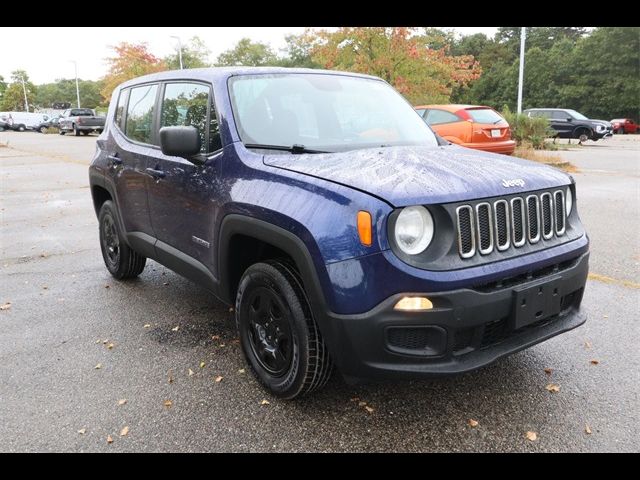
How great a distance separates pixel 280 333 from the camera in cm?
292

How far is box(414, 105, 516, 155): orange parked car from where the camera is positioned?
11.8 m

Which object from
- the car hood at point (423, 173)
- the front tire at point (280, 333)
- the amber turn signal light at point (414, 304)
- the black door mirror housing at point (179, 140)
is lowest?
the front tire at point (280, 333)

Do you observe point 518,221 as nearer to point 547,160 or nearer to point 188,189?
point 188,189

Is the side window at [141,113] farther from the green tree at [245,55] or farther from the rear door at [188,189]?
the green tree at [245,55]

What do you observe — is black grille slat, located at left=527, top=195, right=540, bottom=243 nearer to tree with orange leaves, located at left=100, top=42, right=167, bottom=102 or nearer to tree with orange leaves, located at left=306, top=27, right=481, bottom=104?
tree with orange leaves, located at left=306, top=27, right=481, bottom=104

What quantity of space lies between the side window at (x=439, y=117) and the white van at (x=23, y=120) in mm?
44505

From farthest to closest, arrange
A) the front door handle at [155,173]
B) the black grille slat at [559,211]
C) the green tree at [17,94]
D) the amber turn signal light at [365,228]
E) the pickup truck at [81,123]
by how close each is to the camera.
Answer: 1. the green tree at [17,94]
2. the pickup truck at [81,123]
3. the front door handle at [155,173]
4. the black grille slat at [559,211]
5. the amber turn signal light at [365,228]

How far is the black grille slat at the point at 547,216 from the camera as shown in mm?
2809

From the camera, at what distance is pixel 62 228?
7.83 m

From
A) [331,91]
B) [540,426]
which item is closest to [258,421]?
[540,426]

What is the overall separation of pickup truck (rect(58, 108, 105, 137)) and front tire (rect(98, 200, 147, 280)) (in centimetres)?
3168

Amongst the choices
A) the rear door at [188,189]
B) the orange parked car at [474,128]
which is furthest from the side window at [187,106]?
the orange parked car at [474,128]
